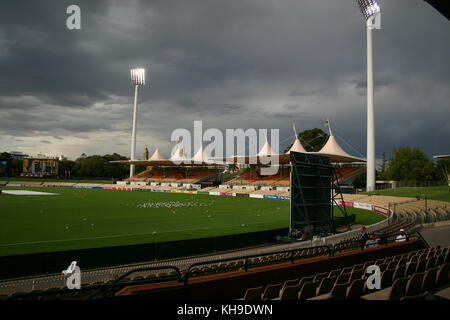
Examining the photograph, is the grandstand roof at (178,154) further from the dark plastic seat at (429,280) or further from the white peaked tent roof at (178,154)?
the dark plastic seat at (429,280)

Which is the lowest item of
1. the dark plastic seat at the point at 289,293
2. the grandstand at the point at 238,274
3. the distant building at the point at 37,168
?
the grandstand at the point at 238,274

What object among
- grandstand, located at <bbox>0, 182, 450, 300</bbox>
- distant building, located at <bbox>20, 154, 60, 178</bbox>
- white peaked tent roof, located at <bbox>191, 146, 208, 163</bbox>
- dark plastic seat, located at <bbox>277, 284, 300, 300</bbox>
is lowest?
grandstand, located at <bbox>0, 182, 450, 300</bbox>

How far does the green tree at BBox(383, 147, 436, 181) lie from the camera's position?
69.8 meters

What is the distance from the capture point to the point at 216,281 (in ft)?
20.4

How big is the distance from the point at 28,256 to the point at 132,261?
12.3 feet

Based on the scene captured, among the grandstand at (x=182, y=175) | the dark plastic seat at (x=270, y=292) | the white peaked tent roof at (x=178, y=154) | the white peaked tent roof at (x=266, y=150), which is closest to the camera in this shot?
the dark plastic seat at (x=270, y=292)

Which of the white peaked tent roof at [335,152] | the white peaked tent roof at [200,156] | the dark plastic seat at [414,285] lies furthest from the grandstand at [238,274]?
the white peaked tent roof at [200,156]

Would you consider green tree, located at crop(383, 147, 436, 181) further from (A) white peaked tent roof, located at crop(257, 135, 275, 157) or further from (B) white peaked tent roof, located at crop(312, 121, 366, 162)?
(A) white peaked tent roof, located at crop(257, 135, 275, 157)

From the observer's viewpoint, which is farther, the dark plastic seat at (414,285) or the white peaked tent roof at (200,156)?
the white peaked tent roof at (200,156)

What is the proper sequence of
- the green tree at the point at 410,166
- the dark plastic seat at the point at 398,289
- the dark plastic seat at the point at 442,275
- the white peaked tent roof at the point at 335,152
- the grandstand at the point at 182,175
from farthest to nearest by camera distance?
the grandstand at the point at 182,175
the green tree at the point at 410,166
the white peaked tent roof at the point at 335,152
the dark plastic seat at the point at 442,275
the dark plastic seat at the point at 398,289

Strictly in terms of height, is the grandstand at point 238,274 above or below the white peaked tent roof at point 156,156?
below

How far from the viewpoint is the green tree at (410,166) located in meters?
69.8

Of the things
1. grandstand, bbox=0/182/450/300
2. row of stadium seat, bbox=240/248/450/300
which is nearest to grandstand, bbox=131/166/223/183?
grandstand, bbox=0/182/450/300
